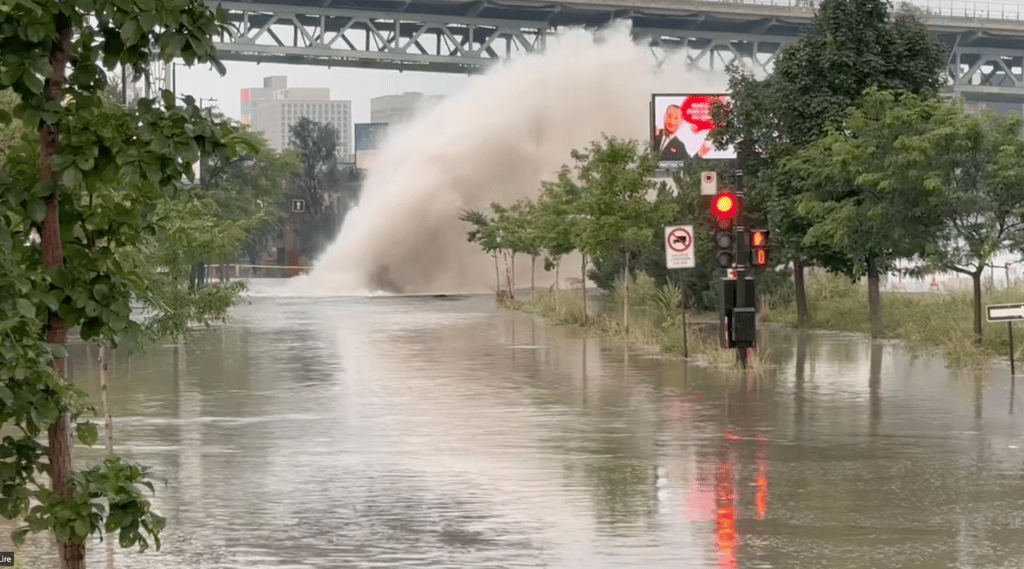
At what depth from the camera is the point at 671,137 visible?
71.4 m

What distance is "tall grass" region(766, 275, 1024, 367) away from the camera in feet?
103

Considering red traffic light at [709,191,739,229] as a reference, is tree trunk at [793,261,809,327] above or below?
below

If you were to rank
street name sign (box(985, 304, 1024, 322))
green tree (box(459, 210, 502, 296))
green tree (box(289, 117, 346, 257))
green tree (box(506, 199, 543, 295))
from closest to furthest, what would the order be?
street name sign (box(985, 304, 1024, 322)) → green tree (box(506, 199, 543, 295)) → green tree (box(459, 210, 502, 296)) → green tree (box(289, 117, 346, 257))

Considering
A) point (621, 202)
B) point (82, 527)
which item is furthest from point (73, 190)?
point (621, 202)

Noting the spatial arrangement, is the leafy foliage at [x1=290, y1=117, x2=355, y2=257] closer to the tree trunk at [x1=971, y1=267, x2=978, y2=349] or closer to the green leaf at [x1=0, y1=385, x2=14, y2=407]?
the tree trunk at [x1=971, y1=267, x2=978, y2=349]

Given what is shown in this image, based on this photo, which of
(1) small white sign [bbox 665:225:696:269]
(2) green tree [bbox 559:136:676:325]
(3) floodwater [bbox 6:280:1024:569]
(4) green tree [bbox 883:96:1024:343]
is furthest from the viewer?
(2) green tree [bbox 559:136:676:325]

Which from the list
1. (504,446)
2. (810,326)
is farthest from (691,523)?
(810,326)

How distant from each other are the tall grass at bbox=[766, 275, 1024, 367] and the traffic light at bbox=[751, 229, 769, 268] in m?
4.00

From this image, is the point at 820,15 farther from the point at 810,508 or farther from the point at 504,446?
the point at 810,508

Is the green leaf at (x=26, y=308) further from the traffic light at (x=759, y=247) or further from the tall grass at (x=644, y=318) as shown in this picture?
the tall grass at (x=644, y=318)

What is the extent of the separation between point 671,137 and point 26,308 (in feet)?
217

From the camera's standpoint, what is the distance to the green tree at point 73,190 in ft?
20.7

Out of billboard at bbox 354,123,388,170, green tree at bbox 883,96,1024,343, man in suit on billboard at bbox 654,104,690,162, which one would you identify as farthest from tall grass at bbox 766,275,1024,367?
billboard at bbox 354,123,388,170

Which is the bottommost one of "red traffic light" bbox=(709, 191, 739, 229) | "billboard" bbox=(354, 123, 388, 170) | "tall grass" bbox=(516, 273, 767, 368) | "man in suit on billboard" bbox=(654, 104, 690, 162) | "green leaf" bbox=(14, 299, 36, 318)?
"tall grass" bbox=(516, 273, 767, 368)
